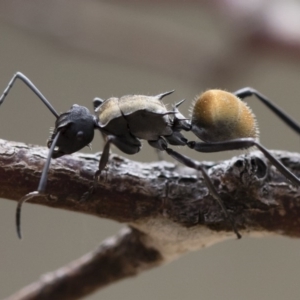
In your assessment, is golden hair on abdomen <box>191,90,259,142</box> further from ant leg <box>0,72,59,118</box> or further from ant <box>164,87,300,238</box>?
ant leg <box>0,72,59,118</box>

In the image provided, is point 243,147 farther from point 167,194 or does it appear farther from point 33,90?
point 33,90

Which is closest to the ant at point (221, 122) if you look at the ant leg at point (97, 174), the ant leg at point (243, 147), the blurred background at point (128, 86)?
the ant leg at point (243, 147)

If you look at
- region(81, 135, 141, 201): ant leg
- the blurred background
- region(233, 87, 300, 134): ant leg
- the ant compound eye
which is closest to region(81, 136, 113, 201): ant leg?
region(81, 135, 141, 201): ant leg

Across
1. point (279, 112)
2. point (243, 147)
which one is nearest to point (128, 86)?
point (279, 112)

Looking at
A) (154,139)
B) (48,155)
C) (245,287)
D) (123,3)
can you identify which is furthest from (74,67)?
(48,155)

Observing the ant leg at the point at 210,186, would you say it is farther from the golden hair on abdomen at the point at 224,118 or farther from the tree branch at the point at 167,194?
the golden hair on abdomen at the point at 224,118

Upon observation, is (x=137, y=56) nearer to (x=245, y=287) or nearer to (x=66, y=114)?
(x=66, y=114)
